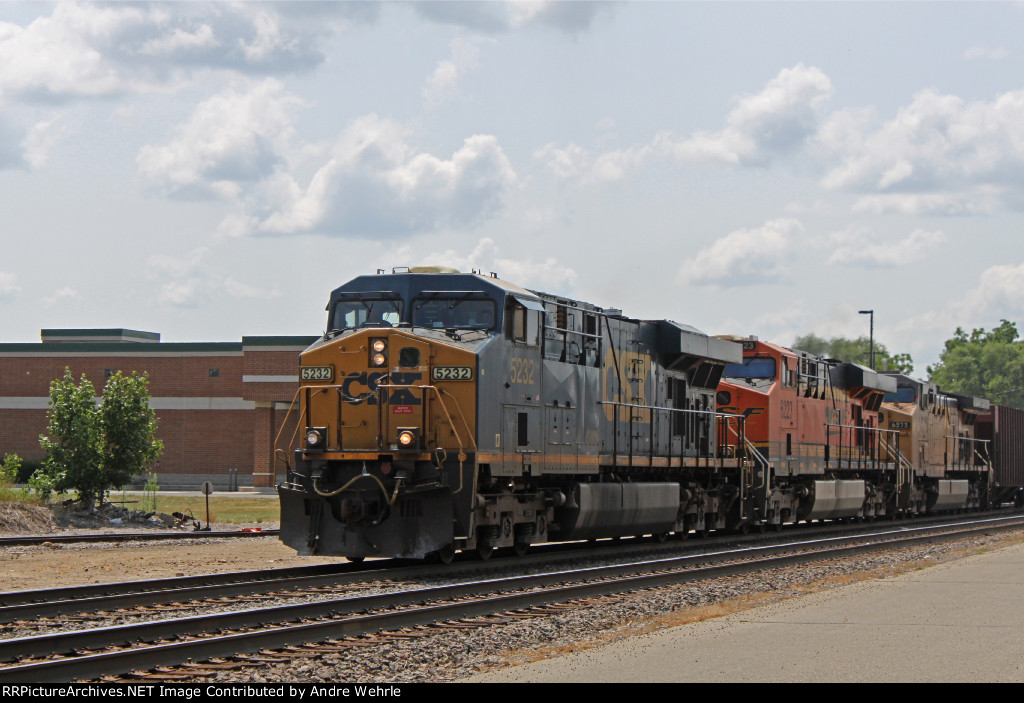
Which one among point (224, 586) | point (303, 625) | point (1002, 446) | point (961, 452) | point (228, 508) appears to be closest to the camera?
point (303, 625)

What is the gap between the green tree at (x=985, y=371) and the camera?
493 ft

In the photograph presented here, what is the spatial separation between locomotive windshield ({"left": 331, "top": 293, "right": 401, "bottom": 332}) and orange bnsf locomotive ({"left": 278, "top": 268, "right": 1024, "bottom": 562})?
0.10ft

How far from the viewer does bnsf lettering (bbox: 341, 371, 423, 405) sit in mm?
16266

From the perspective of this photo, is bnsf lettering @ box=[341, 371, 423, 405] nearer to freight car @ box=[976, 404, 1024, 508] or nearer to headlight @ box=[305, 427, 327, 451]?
headlight @ box=[305, 427, 327, 451]

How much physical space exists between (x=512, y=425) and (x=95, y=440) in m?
16.8

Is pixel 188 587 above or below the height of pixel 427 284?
below

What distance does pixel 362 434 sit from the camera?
16.5 metres

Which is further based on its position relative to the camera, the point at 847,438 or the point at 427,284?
the point at 847,438

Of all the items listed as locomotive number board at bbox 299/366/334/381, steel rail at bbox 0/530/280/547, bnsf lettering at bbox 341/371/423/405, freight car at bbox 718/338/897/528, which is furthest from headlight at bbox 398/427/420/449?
freight car at bbox 718/338/897/528

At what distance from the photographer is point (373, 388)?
1642cm

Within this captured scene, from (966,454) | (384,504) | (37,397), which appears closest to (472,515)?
(384,504)

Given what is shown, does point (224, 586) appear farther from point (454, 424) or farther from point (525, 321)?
point (525, 321)

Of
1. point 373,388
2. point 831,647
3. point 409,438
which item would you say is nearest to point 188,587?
point 409,438

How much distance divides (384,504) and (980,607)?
7.59 meters
